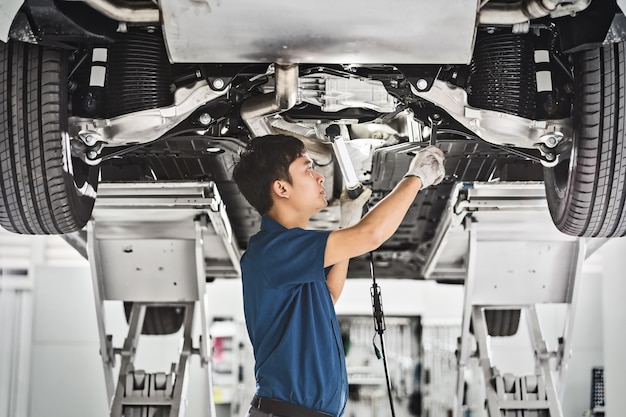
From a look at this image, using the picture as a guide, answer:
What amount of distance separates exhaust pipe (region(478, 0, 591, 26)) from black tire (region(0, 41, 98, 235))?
1.37 metres

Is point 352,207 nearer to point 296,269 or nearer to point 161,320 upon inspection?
point 296,269

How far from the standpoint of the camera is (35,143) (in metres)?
2.68

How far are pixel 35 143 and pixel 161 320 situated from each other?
217 centimetres

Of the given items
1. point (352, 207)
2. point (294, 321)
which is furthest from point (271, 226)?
point (352, 207)

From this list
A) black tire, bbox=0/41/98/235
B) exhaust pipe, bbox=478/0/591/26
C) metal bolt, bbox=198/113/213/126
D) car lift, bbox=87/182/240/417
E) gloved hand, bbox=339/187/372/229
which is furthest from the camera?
car lift, bbox=87/182/240/417

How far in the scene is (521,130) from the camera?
9.06ft

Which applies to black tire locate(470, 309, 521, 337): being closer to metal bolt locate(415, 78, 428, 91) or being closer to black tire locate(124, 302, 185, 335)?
black tire locate(124, 302, 185, 335)

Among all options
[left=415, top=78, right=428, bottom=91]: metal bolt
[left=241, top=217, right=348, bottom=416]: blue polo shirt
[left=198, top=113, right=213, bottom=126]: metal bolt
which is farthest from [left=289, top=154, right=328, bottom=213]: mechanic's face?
[left=198, top=113, right=213, bottom=126]: metal bolt

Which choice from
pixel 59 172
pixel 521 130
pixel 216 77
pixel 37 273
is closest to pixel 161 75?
pixel 216 77

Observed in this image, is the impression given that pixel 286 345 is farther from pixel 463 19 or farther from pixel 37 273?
pixel 37 273

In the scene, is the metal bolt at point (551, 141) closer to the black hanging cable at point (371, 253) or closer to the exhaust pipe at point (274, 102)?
the black hanging cable at point (371, 253)

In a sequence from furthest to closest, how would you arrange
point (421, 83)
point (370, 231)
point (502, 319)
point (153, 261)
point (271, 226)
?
point (502, 319)
point (153, 261)
point (421, 83)
point (271, 226)
point (370, 231)

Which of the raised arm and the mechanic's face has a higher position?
the mechanic's face

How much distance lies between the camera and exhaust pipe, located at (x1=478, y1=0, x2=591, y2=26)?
233 cm
